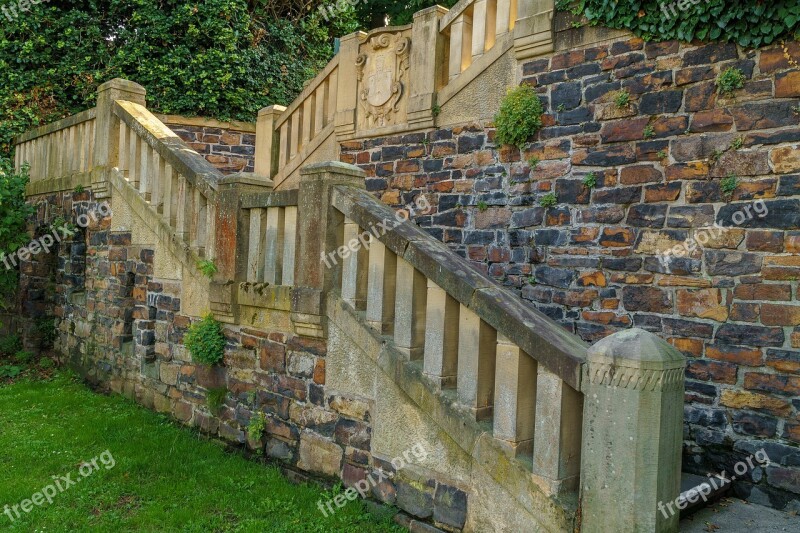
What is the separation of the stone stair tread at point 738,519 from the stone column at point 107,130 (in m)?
7.13

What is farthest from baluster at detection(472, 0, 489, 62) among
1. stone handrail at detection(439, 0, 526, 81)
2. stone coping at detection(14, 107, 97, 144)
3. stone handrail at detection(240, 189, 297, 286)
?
→ stone coping at detection(14, 107, 97, 144)

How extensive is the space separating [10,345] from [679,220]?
8993mm

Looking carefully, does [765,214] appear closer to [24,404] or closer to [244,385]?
[244,385]

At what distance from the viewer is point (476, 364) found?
3.81m

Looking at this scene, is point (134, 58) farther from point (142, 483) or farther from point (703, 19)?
point (703, 19)

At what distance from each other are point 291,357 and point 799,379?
3.69 meters

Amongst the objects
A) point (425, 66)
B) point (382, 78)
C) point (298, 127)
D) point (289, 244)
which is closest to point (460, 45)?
point (425, 66)

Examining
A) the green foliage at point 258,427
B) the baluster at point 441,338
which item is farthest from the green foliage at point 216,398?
the baluster at point 441,338

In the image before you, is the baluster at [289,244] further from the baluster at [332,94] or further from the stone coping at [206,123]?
the stone coping at [206,123]

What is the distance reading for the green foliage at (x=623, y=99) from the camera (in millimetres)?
5738

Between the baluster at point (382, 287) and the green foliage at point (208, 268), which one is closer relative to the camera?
the baluster at point (382, 287)

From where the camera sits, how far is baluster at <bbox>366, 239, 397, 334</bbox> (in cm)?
448

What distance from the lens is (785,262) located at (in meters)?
4.66

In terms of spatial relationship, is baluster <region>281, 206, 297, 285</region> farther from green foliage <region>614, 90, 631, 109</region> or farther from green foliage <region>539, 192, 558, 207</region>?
green foliage <region>614, 90, 631, 109</region>
